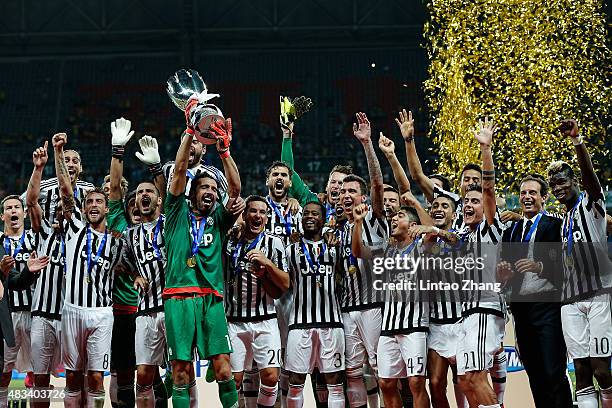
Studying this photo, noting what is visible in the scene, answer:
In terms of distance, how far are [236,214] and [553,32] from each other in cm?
Answer: 835

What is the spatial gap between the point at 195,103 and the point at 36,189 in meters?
1.78

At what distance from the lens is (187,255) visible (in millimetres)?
6539

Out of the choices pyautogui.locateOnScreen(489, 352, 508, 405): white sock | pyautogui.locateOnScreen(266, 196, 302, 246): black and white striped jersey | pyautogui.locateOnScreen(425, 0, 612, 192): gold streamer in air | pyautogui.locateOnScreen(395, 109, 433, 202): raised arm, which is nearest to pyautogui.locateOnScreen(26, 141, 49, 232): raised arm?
pyautogui.locateOnScreen(266, 196, 302, 246): black and white striped jersey

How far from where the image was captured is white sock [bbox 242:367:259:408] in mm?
7434

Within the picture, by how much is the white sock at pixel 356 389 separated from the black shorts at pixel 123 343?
1.80 m

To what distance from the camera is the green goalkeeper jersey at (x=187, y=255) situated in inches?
255

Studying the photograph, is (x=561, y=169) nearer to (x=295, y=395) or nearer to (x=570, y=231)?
(x=570, y=231)

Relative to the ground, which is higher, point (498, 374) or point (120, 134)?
point (120, 134)

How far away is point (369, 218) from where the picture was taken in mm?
7371

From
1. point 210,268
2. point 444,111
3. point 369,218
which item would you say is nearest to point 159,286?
point 210,268

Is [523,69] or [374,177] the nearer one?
[374,177]

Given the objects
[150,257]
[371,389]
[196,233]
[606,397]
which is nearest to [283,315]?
[371,389]

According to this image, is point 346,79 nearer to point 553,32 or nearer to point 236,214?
point 553,32

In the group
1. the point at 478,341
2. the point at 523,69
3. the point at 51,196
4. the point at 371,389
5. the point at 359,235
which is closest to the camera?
the point at 478,341
